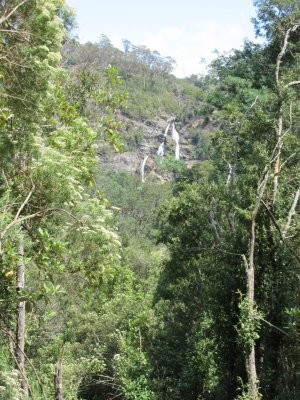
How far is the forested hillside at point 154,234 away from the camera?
4410 millimetres

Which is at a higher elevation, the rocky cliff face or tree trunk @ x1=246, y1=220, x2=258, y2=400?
the rocky cliff face

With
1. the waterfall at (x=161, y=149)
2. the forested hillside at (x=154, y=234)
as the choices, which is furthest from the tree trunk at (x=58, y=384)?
the waterfall at (x=161, y=149)

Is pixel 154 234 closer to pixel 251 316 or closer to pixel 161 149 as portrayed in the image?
pixel 251 316

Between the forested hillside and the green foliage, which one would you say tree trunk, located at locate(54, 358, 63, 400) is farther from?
the green foliage

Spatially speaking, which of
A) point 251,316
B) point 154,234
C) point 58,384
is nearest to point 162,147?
point 154,234

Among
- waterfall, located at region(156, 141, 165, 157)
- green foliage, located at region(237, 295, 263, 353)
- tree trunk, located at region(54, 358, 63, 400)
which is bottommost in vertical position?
tree trunk, located at region(54, 358, 63, 400)

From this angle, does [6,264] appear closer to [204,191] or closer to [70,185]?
[70,185]

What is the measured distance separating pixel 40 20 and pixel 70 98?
4.22 m

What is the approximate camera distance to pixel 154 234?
16.3 meters

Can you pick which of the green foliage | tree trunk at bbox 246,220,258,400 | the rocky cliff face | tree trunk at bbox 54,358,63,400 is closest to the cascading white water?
the rocky cliff face

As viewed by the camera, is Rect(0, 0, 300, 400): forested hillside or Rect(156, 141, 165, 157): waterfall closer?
Rect(0, 0, 300, 400): forested hillside

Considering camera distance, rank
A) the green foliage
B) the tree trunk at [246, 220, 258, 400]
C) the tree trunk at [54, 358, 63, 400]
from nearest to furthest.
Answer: the tree trunk at [54, 358, 63, 400] < the tree trunk at [246, 220, 258, 400] < the green foliage

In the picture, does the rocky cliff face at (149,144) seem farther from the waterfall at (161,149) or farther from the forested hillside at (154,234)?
the forested hillside at (154,234)

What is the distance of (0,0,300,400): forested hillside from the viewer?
4.41 metres
